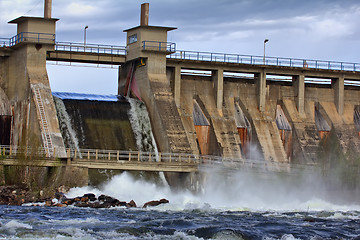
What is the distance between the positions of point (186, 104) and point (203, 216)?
2783 cm

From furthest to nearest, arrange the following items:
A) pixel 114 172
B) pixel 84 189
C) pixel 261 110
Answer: pixel 261 110 → pixel 114 172 → pixel 84 189

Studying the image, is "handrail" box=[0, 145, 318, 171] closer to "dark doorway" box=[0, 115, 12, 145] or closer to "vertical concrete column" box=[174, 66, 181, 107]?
"dark doorway" box=[0, 115, 12, 145]

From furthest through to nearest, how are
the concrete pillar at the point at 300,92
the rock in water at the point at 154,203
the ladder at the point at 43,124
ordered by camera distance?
the concrete pillar at the point at 300,92 → the ladder at the point at 43,124 → the rock in water at the point at 154,203

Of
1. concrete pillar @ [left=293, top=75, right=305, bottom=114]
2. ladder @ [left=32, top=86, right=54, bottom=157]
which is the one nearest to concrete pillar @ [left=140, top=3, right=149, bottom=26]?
ladder @ [left=32, top=86, right=54, bottom=157]

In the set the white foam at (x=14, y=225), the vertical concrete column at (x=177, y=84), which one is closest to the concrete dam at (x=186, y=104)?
the vertical concrete column at (x=177, y=84)

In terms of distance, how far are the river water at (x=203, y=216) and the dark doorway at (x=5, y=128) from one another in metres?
11.4

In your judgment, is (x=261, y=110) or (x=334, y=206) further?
(x=261, y=110)

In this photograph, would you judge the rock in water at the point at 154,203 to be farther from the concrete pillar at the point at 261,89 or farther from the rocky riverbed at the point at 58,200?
the concrete pillar at the point at 261,89

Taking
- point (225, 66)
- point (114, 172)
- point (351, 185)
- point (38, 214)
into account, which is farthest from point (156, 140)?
point (38, 214)

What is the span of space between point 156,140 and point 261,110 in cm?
1593

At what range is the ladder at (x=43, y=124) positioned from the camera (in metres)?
56.7

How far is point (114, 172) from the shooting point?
61375 mm

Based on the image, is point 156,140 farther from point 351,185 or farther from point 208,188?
point 351,185

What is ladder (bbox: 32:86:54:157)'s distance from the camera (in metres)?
56.7
